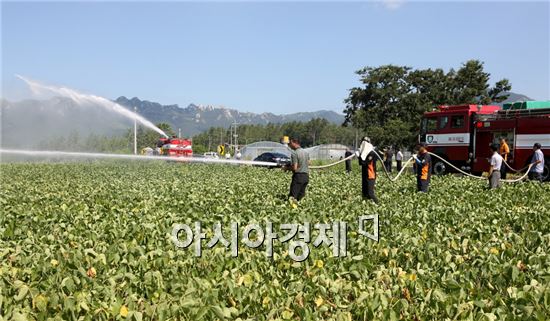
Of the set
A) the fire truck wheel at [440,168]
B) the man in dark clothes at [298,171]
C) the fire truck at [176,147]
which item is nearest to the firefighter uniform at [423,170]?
the man in dark clothes at [298,171]

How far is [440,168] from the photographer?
27000 millimetres

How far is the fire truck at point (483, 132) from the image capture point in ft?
74.7

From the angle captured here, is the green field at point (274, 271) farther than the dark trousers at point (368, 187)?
No

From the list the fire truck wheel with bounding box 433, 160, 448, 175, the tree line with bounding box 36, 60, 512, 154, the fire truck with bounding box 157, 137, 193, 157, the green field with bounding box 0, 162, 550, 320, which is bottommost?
the green field with bounding box 0, 162, 550, 320

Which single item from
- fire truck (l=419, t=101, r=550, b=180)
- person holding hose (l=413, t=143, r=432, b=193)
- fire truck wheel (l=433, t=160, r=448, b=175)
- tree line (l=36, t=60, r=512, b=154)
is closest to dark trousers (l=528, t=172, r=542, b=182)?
fire truck (l=419, t=101, r=550, b=180)

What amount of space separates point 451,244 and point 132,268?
384 cm

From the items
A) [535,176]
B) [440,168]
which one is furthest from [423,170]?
[440,168]

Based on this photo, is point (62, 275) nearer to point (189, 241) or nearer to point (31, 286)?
point (31, 286)

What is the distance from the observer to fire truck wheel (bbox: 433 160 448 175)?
2664cm

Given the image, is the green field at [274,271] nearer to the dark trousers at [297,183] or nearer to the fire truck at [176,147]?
the dark trousers at [297,183]

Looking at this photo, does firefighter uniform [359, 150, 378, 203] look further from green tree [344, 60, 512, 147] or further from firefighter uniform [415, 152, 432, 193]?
A: green tree [344, 60, 512, 147]

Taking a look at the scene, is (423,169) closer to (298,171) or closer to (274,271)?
(298,171)

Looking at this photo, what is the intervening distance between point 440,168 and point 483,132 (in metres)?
3.00

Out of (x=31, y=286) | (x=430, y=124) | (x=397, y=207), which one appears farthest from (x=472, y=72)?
(x=31, y=286)
